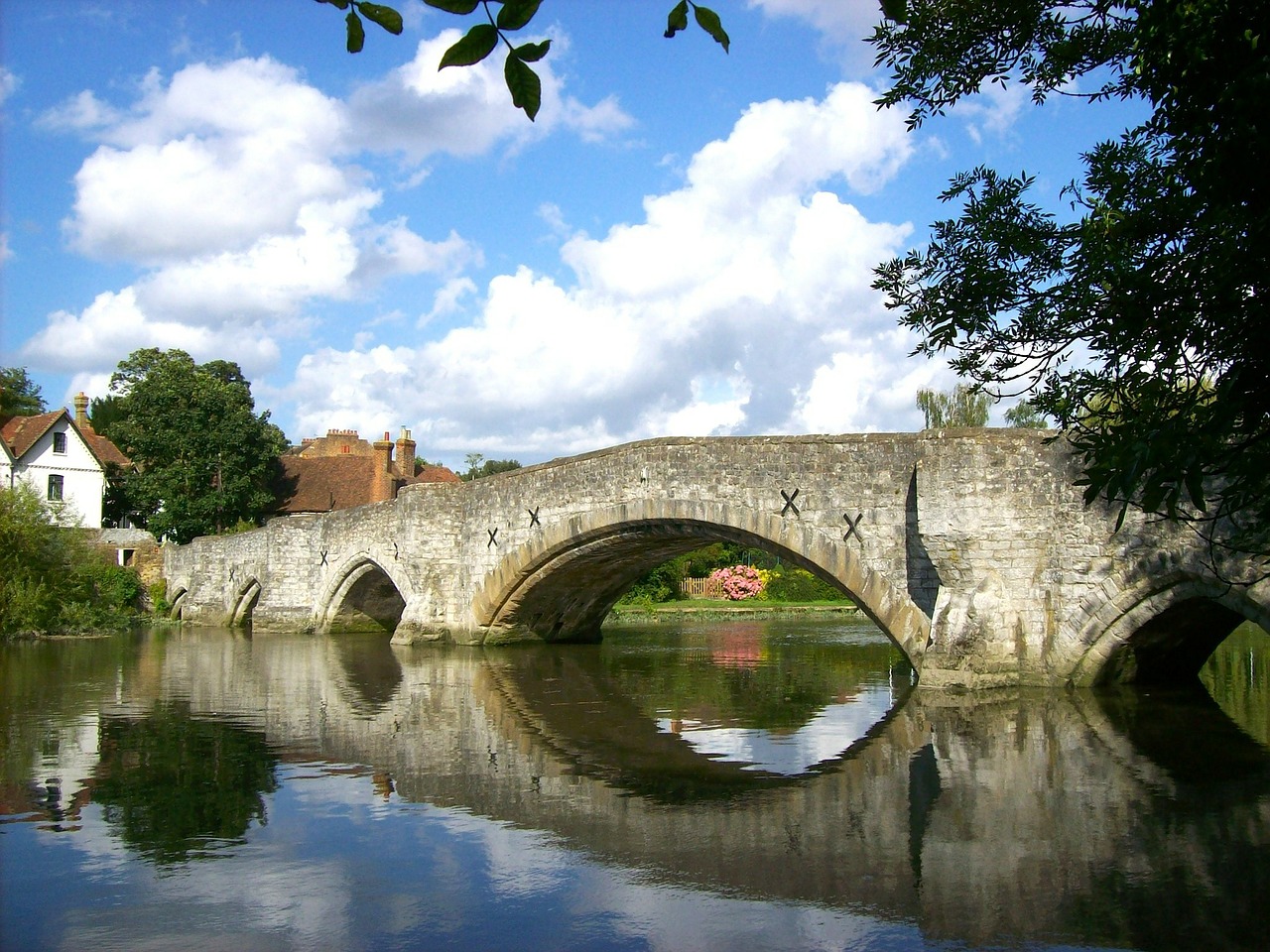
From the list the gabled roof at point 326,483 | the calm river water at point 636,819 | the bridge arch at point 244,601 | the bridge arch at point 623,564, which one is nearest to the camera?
the calm river water at point 636,819

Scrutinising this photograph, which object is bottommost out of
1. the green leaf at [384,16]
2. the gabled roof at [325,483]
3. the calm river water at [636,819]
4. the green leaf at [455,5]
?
the calm river water at [636,819]

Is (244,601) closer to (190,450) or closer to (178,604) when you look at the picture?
(178,604)

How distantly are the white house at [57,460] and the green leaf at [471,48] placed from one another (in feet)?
125

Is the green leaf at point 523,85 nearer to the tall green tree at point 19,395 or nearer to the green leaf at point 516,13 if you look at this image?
the green leaf at point 516,13

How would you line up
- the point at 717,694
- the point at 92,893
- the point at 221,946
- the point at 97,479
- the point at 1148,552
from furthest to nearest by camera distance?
the point at 97,479 < the point at 717,694 < the point at 1148,552 < the point at 92,893 < the point at 221,946

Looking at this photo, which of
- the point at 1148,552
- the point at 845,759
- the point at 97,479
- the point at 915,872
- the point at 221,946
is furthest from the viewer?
the point at 97,479

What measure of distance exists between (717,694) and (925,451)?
373 centimetres

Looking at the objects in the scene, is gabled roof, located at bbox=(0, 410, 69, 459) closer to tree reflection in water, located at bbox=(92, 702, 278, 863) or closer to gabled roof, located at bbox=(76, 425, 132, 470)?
gabled roof, located at bbox=(76, 425, 132, 470)

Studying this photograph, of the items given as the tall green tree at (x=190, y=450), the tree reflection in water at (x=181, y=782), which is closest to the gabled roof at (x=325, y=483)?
the tall green tree at (x=190, y=450)

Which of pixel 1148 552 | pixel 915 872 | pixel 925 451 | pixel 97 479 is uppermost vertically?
pixel 97 479

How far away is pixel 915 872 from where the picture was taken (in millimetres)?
5570

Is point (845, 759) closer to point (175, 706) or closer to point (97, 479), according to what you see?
point (175, 706)

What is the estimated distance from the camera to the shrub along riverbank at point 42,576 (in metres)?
22.2

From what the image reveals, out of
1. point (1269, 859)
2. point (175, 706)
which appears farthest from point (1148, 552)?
point (175, 706)
